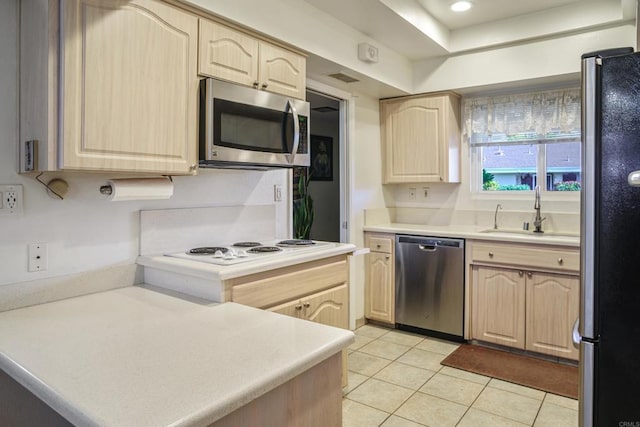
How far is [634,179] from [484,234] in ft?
7.18

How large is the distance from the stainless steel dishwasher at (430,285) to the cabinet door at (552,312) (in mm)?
506

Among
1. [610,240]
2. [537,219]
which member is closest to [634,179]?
[610,240]

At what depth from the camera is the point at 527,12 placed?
3.18 metres

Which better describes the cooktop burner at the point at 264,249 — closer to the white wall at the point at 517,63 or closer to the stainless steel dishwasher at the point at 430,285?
the stainless steel dishwasher at the point at 430,285

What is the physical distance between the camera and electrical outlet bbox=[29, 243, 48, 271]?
1674 millimetres

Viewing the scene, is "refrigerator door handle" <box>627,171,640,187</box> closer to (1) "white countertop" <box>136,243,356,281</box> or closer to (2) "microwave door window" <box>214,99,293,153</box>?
(1) "white countertop" <box>136,243,356,281</box>

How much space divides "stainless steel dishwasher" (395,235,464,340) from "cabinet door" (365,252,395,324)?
0.06 m

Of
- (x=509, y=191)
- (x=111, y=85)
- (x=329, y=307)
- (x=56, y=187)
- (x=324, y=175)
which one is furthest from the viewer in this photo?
(x=324, y=175)

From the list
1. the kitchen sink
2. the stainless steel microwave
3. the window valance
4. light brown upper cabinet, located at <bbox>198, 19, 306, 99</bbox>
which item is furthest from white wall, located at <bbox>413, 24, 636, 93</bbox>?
the stainless steel microwave

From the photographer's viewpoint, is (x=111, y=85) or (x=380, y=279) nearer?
(x=111, y=85)

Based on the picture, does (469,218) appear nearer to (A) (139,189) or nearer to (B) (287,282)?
(B) (287,282)

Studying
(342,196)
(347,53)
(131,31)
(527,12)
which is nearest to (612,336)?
(131,31)

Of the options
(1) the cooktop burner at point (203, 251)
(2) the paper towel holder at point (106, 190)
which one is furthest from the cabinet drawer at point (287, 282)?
(2) the paper towel holder at point (106, 190)

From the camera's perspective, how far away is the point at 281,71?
7.71ft
